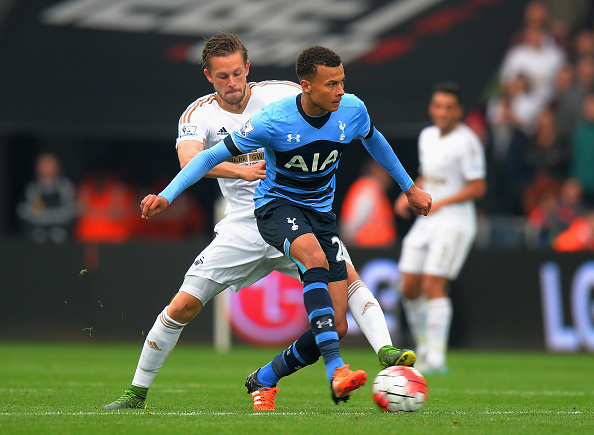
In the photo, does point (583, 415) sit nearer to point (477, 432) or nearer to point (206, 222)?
point (477, 432)

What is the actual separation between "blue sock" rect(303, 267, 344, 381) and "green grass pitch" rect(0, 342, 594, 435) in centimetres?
42

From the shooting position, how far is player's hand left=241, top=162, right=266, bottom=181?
6043 mm

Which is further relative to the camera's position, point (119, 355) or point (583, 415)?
point (119, 355)

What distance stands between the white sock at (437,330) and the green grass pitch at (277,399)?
25 cm

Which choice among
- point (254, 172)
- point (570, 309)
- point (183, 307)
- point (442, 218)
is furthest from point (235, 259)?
point (570, 309)

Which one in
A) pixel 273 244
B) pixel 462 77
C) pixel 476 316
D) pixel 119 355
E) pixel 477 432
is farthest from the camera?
pixel 462 77

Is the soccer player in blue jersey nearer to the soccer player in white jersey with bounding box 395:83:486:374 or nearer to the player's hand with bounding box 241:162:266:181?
the player's hand with bounding box 241:162:266:181

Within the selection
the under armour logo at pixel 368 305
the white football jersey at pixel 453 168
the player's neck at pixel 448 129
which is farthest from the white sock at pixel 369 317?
the player's neck at pixel 448 129

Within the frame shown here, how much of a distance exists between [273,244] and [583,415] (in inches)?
81.9

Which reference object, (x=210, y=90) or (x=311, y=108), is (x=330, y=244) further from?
(x=210, y=90)

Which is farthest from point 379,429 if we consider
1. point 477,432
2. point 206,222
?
point 206,222

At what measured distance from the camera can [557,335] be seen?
39.1ft

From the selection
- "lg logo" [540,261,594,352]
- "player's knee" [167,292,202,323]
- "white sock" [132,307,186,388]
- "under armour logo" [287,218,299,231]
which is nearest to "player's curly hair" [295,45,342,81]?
"under armour logo" [287,218,299,231]

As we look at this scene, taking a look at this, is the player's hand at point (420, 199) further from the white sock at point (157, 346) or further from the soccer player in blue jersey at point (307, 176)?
the white sock at point (157, 346)
